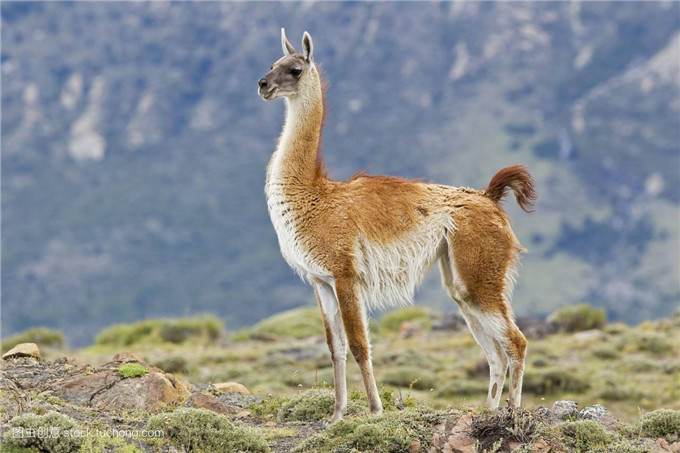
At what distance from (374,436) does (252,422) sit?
2219 millimetres

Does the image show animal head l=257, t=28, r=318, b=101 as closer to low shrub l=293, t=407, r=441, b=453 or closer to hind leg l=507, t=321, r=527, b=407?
hind leg l=507, t=321, r=527, b=407

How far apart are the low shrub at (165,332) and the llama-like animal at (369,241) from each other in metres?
20.2

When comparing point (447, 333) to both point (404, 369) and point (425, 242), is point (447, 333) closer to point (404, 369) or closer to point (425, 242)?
point (404, 369)

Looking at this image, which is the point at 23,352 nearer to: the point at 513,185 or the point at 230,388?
the point at 230,388

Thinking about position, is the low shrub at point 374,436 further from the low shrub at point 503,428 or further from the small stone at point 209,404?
the small stone at point 209,404

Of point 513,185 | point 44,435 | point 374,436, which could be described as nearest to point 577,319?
point 513,185

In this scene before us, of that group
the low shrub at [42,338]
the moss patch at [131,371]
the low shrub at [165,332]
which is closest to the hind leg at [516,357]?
the moss patch at [131,371]

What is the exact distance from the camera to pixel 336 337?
10.9 m

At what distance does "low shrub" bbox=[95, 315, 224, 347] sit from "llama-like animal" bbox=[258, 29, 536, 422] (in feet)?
66.4

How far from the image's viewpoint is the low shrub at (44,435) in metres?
9.26

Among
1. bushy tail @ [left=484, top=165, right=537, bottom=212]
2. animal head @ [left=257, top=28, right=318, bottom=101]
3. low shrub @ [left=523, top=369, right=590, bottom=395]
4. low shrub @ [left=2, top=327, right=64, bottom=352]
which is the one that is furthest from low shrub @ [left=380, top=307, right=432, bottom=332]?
animal head @ [left=257, top=28, right=318, bottom=101]

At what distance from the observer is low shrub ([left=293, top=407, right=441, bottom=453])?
973 centimetres

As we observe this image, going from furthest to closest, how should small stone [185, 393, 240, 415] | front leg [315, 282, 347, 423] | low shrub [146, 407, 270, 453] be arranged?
small stone [185, 393, 240, 415], front leg [315, 282, 347, 423], low shrub [146, 407, 270, 453]

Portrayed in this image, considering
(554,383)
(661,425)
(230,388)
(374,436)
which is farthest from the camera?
(554,383)
